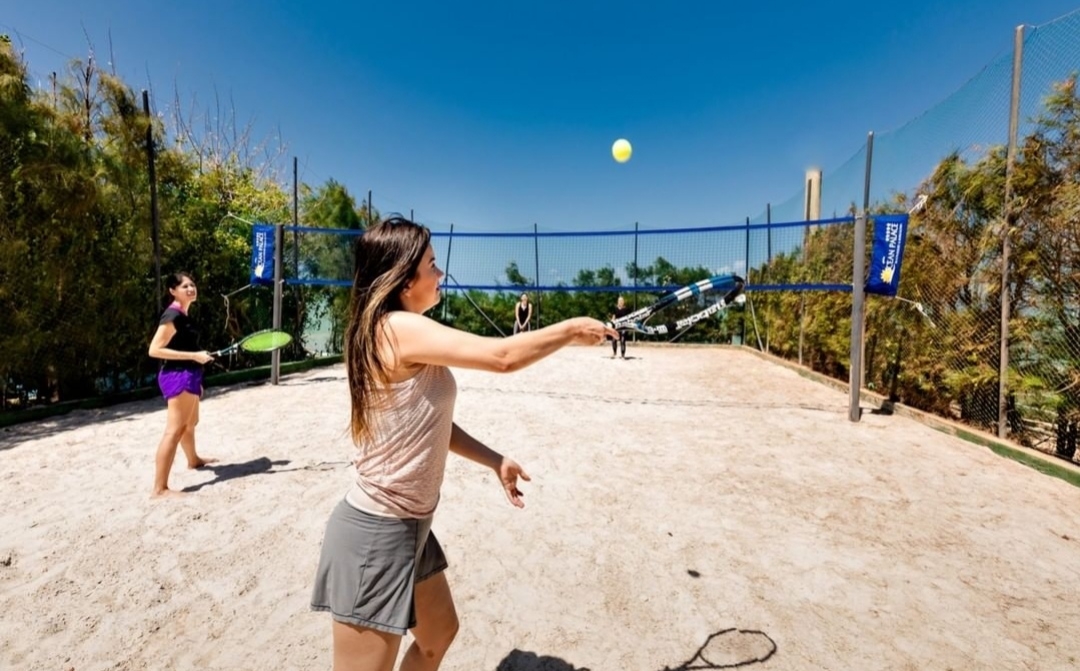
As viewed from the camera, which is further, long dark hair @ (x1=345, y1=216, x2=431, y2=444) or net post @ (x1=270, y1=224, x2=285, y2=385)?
net post @ (x1=270, y1=224, x2=285, y2=385)

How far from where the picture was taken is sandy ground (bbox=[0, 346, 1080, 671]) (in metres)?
2.22

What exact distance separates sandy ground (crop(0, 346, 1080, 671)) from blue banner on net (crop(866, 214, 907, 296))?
163 cm

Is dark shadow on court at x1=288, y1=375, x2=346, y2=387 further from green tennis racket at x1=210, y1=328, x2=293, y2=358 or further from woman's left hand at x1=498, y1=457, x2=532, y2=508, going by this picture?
woman's left hand at x1=498, y1=457, x2=532, y2=508

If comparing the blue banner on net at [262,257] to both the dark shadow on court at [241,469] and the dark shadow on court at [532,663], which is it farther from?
the dark shadow on court at [532,663]

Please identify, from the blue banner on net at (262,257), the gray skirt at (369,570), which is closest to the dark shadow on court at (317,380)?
the blue banner on net at (262,257)

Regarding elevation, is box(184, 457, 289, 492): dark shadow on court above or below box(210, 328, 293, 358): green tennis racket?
below

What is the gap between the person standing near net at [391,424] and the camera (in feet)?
4.28

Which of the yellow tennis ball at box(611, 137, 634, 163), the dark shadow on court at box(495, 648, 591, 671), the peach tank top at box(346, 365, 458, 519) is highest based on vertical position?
the yellow tennis ball at box(611, 137, 634, 163)

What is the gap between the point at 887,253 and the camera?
228 inches

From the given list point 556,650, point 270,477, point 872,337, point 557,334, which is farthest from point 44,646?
point 872,337

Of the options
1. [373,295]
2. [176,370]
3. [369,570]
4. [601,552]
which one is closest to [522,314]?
[176,370]

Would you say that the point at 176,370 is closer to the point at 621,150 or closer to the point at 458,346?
the point at 458,346

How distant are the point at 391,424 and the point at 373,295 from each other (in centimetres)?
35

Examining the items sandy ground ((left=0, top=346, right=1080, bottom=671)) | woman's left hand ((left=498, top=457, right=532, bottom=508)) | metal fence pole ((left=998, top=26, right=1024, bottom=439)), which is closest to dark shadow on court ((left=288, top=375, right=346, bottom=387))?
sandy ground ((left=0, top=346, right=1080, bottom=671))
